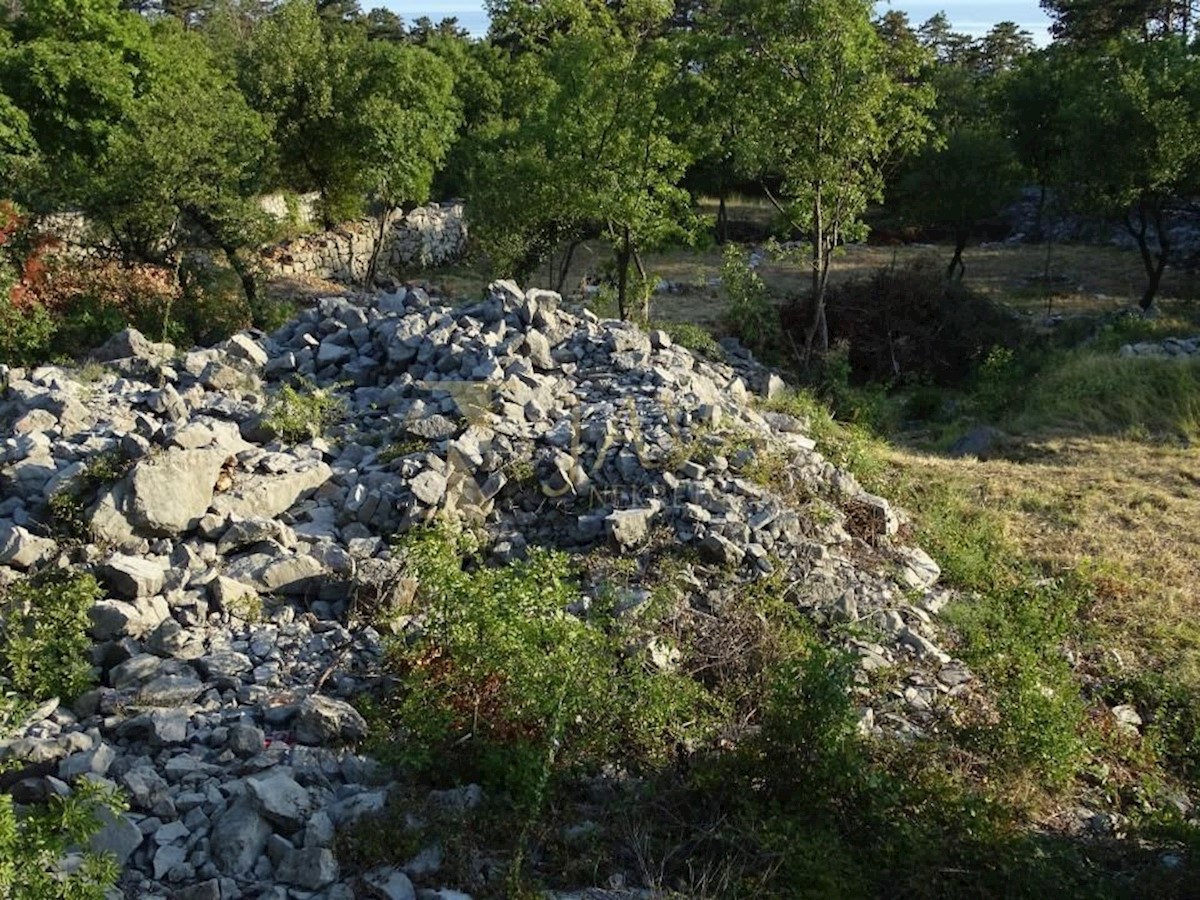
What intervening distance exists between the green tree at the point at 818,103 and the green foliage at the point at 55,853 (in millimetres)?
11412

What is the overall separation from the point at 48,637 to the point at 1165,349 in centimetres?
1434

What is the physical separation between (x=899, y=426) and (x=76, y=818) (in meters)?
11.3

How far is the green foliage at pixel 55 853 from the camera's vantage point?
351 centimetres

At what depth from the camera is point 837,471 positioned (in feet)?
27.6

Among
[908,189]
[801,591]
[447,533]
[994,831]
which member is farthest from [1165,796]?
[908,189]

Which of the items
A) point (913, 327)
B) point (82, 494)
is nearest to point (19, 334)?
point (82, 494)

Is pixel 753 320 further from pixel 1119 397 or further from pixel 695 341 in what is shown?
pixel 1119 397

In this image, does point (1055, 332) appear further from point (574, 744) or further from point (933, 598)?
point (574, 744)

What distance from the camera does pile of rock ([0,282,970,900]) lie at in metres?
4.59

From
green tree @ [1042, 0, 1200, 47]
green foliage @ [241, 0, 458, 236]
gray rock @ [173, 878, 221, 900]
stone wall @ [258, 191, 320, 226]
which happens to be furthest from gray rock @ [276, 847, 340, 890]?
green tree @ [1042, 0, 1200, 47]

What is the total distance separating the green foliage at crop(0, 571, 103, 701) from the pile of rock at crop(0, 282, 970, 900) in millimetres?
144

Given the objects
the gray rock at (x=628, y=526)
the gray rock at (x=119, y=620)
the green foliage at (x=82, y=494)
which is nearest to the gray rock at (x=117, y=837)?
the gray rock at (x=119, y=620)

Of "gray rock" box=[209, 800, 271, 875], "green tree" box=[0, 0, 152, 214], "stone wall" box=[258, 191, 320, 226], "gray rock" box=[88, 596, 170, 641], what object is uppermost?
"green tree" box=[0, 0, 152, 214]

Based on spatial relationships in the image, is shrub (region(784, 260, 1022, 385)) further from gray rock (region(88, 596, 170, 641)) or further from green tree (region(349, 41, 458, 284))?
gray rock (region(88, 596, 170, 641))
